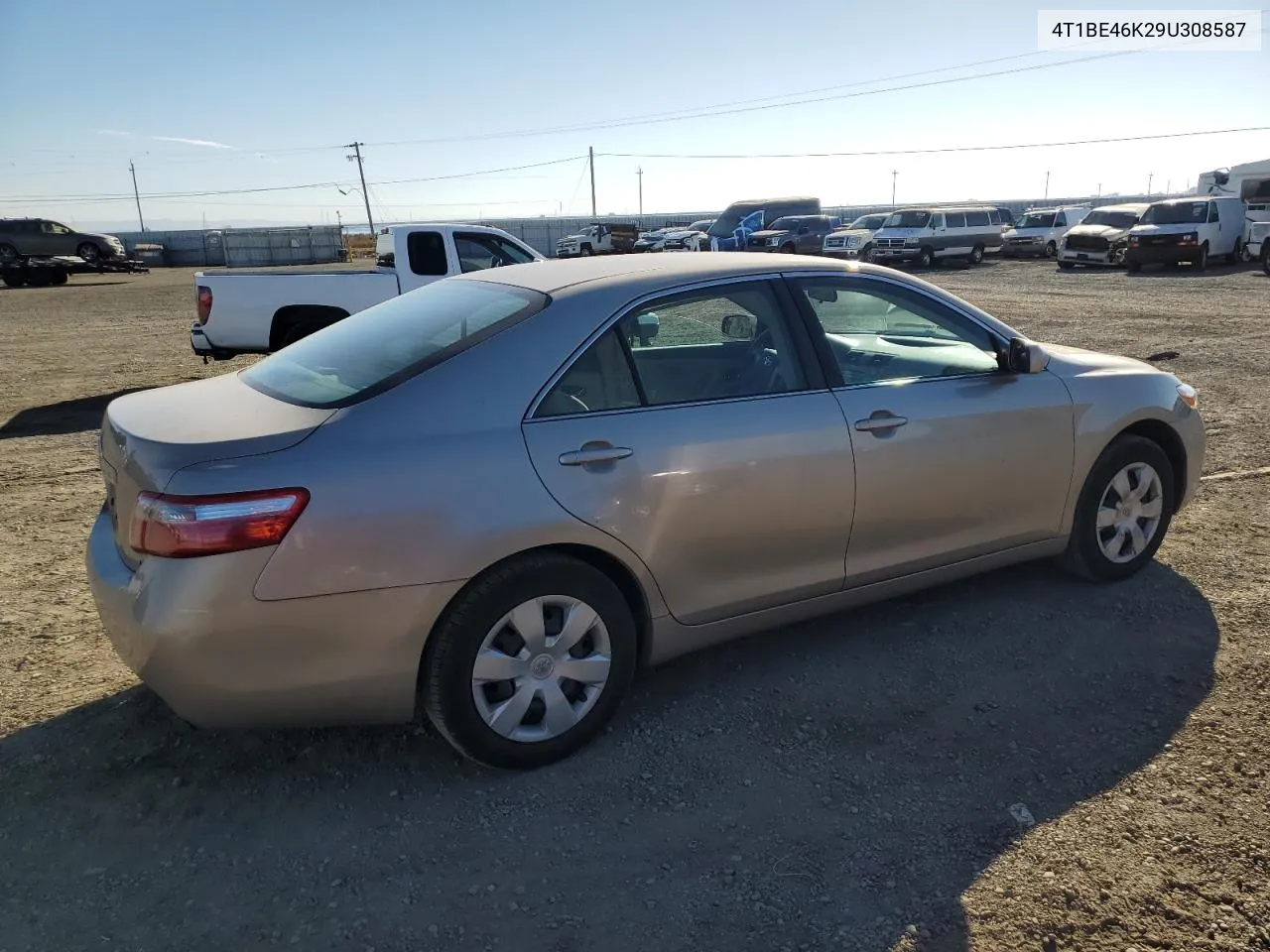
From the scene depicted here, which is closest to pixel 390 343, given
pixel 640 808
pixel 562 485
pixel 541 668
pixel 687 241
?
pixel 562 485

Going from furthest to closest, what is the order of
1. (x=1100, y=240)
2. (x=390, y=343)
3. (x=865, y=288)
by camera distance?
(x=1100, y=240)
(x=865, y=288)
(x=390, y=343)

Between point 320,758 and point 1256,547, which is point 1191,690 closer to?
point 1256,547

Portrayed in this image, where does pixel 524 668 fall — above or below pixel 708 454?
below

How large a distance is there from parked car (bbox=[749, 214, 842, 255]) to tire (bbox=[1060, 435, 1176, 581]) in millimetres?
25444

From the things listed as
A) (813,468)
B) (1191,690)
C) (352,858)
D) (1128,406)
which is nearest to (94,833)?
(352,858)

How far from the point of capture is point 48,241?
115 feet

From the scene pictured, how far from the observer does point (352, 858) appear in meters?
2.65

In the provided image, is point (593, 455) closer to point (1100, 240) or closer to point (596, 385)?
point (596, 385)

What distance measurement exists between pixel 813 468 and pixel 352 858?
2.02 meters

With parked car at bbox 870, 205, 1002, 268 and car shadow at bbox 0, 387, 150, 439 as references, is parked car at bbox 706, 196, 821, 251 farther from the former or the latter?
car shadow at bbox 0, 387, 150, 439

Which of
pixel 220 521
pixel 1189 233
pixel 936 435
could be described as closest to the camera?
pixel 220 521

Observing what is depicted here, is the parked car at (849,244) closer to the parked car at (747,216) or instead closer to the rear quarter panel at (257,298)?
the parked car at (747,216)

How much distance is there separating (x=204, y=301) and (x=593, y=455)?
25.7ft

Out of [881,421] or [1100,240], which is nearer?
[881,421]
